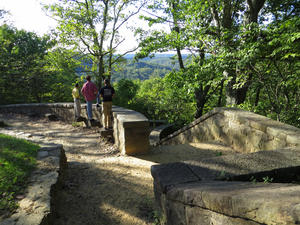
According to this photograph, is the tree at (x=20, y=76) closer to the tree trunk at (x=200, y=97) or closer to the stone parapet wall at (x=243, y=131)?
the tree trunk at (x=200, y=97)

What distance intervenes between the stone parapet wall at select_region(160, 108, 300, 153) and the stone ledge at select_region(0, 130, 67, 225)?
3.24m

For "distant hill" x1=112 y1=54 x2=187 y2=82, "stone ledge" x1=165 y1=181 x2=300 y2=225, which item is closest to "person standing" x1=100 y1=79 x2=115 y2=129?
"distant hill" x1=112 y1=54 x2=187 y2=82

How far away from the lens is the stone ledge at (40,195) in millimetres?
1844

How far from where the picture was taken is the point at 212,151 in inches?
168

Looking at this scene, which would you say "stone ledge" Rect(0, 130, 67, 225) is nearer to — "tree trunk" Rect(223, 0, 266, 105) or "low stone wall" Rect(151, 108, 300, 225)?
"low stone wall" Rect(151, 108, 300, 225)

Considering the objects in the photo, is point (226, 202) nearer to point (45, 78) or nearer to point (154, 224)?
point (154, 224)

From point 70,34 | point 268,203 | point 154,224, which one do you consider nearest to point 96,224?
point 154,224

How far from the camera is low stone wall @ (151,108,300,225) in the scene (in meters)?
1.12

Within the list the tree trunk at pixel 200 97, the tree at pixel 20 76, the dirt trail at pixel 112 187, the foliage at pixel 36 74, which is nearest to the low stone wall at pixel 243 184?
the dirt trail at pixel 112 187

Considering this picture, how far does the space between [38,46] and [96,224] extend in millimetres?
29027

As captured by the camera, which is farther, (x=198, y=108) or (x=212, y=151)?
(x=198, y=108)

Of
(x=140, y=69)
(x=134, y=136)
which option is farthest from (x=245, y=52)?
(x=140, y=69)

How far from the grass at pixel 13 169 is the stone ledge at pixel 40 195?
3.4 inches

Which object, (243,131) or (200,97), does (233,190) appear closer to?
(243,131)
